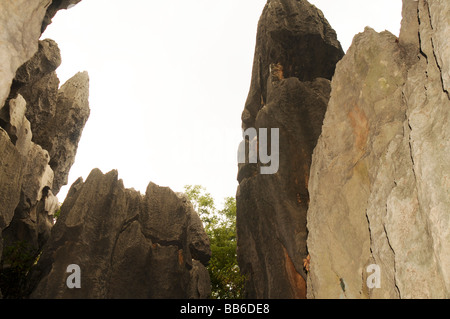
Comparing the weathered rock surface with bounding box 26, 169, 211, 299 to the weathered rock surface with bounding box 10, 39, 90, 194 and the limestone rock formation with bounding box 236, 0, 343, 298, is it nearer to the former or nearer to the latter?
the limestone rock formation with bounding box 236, 0, 343, 298

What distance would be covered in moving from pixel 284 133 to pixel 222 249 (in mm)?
14939

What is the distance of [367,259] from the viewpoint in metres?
9.26

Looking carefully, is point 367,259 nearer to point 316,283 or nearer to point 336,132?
point 316,283

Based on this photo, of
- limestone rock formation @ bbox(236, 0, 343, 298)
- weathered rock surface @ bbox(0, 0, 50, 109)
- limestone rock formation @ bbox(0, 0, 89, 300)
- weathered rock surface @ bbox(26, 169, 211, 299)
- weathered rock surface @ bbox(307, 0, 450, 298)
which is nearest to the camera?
weathered rock surface @ bbox(307, 0, 450, 298)

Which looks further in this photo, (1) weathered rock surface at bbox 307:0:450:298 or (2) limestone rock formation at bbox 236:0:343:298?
(2) limestone rock formation at bbox 236:0:343:298

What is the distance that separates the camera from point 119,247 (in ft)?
63.7

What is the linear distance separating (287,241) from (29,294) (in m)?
13.3

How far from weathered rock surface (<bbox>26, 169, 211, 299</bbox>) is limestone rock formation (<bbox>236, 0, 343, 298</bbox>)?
4.22 metres

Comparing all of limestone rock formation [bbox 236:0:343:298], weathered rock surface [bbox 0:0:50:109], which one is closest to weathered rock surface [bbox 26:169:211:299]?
limestone rock formation [bbox 236:0:343:298]

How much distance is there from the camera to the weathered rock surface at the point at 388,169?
636 centimetres

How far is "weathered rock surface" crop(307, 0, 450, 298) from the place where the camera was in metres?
6.36

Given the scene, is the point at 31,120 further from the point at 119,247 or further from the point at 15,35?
the point at 15,35

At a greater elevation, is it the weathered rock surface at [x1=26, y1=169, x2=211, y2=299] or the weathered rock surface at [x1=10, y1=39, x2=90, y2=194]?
the weathered rock surface at [x1=10, y1=39, x2=90, y2=194]

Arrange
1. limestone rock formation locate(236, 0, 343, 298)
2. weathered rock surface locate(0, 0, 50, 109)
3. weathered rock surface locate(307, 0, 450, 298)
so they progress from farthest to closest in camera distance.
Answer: limestone rock formation locate(236, 0, 343, 298)
weathered rock surface locate(0, 0, 50, 109)
weathered rock surface locate(307, 0, 450, 298)
